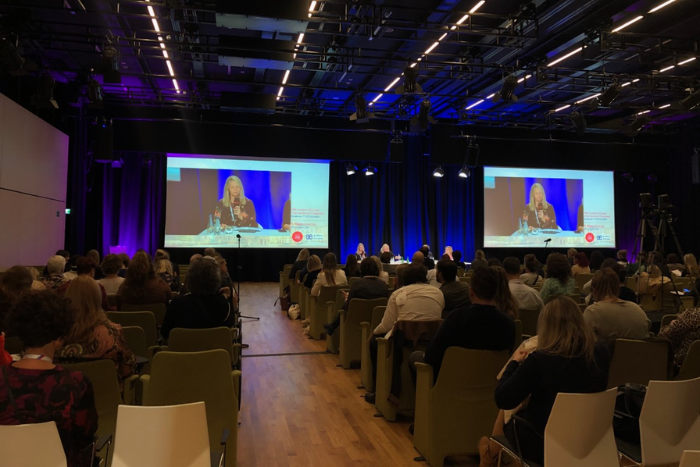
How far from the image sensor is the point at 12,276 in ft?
13.2

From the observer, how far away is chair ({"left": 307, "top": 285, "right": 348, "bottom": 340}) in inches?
264

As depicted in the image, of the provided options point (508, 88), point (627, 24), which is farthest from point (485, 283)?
point (627, 24)

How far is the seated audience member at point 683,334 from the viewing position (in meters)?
3.38

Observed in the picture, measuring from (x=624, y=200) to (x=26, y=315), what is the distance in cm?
1813

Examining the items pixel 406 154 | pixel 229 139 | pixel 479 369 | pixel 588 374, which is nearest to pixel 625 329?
pixel 479 369

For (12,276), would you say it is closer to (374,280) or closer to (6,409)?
(6,409)

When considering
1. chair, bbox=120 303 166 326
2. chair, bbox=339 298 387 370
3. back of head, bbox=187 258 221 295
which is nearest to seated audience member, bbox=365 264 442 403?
chair, bbox=339 298 387 370

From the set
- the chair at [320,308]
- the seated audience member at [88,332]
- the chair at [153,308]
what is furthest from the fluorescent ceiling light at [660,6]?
the seated audience member at [88,332]

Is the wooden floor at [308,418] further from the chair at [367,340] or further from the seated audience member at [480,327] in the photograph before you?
the seated audience member at [480,327]

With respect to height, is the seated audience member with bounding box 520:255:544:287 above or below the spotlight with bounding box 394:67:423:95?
below

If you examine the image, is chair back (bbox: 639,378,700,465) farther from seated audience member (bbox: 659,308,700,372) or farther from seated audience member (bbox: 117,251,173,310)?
seated audience member (bbox: 117,251,173,310)

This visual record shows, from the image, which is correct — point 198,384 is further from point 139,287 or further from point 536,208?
point 536,208

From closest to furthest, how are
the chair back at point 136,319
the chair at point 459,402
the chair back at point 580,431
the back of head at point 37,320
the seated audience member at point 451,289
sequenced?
the back of head at point 37,320
the chair back at point 580,431
the chair at point 459,402
the chair back at point 136,319
the seated audience member at point 451,289

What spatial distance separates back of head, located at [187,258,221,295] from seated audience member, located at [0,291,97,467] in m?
1.73
